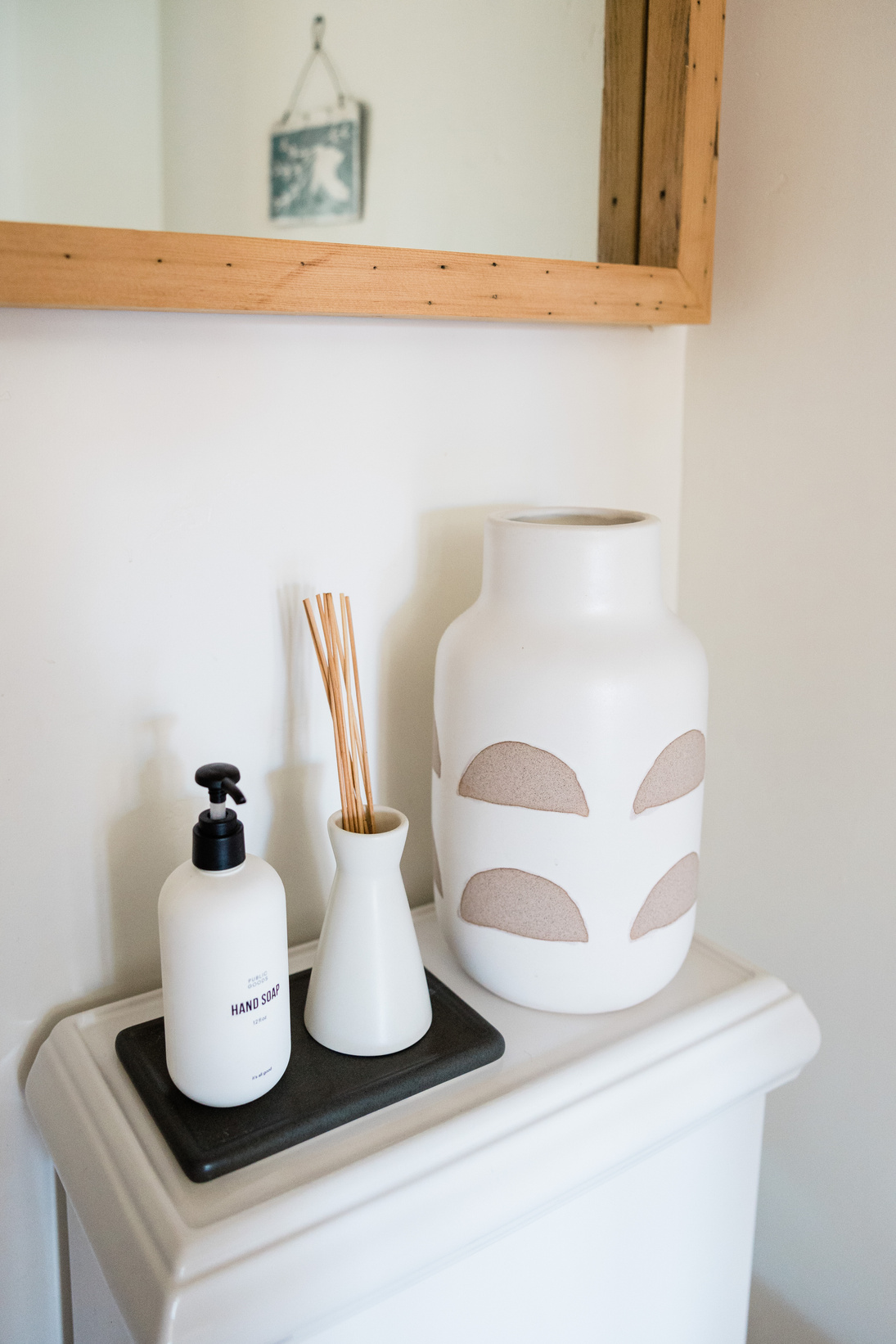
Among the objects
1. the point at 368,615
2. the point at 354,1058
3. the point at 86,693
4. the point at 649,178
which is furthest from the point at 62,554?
the point at 649,178

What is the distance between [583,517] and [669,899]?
25cm

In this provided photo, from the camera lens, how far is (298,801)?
0.69m

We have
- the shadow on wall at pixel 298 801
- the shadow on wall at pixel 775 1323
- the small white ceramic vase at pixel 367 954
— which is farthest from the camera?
the shadow on wall at pixel 775 1323

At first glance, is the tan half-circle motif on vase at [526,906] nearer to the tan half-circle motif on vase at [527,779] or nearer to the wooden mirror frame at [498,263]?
the tan half-circle motif on vase at [527,779]

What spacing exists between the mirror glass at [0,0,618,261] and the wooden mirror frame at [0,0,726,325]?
0.04 metres

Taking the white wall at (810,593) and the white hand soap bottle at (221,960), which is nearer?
the white hand soap bottle at (221,960)

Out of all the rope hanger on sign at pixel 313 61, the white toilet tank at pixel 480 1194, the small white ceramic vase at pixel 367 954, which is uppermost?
the rope hanger on sign at pixel 313 61

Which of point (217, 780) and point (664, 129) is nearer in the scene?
point (217, 780)

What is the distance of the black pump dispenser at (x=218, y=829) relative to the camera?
0.51 metres

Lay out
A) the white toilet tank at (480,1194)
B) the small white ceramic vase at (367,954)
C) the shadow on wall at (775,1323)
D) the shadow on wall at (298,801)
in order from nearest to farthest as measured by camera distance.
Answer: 1. the white toilet tank at (480,1194)
2. the small white ceramic vase at (367,954)
3. the shadow on wall at (298,801)
4. the shadow on wall at (775,1323)

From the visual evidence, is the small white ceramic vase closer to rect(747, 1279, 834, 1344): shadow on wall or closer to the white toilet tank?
the white toilet tank

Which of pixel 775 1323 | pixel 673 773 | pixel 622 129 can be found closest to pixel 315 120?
pixel 622 129

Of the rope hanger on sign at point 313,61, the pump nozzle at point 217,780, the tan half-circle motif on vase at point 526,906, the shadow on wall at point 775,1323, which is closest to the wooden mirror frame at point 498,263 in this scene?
the rope hanger on sign at point 313,61

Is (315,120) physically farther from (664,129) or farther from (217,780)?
(217,780)
